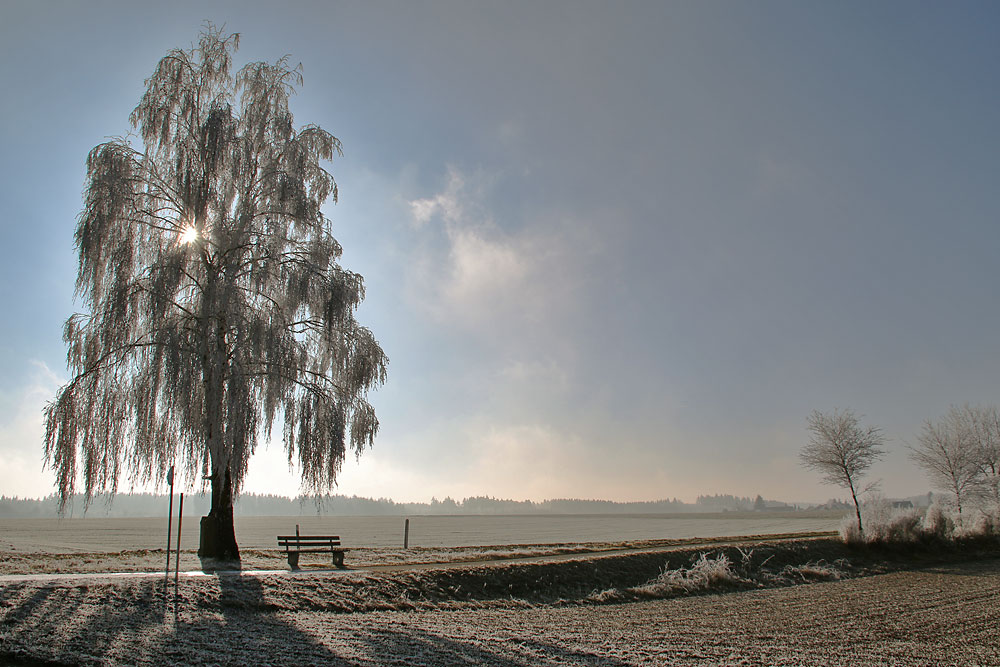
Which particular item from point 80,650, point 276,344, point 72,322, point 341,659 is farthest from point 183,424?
point 341,659

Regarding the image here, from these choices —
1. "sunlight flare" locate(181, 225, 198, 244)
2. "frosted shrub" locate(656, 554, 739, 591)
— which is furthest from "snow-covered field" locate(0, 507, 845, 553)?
"sunlight flare" locate(181, 225, 198, 244)

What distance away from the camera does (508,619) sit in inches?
572

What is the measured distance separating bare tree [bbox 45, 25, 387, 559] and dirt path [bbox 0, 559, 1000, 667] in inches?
208

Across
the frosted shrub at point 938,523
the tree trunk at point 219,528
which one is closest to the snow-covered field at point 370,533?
the frosted shrub at point 938,523

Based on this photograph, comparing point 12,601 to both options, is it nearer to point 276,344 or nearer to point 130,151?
point 276,344

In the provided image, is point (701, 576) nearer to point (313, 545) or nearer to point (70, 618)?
point (313, 545)

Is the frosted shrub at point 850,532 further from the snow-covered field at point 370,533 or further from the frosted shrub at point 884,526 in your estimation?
the snow-covered field at point 370,533

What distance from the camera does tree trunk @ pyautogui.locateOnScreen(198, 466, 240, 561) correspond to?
19.2 meters

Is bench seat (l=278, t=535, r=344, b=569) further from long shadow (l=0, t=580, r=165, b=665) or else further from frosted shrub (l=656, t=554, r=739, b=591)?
frosted shrub (l=656, t=554, r=739, b=591)

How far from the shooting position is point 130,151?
19.3 meters

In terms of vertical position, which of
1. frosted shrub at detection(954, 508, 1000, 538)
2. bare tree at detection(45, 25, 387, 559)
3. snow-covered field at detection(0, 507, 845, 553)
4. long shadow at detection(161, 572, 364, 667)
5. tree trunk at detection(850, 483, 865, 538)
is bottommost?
snow-covered field at detection(0, 507, 845, 553)

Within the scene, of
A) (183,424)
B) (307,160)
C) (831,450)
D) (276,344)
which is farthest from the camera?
(831,450)

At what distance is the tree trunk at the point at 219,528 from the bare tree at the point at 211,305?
0.04 m

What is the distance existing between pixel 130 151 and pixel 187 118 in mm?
2299
